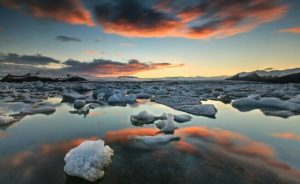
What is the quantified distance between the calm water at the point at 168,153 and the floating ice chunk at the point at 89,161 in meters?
0.06

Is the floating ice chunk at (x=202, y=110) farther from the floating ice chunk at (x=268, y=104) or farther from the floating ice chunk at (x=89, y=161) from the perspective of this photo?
the floating ice chunk at (x=89, y=161)

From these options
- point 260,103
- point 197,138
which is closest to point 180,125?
point 197,138

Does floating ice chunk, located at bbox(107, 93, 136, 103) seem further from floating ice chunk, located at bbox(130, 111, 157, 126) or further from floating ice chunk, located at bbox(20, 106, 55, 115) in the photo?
floating ice chunk, located at bbox(130, 111, 157, 126)

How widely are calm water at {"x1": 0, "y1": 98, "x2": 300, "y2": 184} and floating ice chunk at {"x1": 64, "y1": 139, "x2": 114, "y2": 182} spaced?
0.06 metres

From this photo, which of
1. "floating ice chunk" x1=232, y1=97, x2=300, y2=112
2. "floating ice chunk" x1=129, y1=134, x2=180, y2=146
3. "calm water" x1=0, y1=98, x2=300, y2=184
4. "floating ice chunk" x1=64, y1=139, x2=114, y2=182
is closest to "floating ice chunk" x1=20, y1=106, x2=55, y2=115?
"calm water" x1=0, y1=98, x2=300, y2=184

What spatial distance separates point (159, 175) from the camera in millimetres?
1650

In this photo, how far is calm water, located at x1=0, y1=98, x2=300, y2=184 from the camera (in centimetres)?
163

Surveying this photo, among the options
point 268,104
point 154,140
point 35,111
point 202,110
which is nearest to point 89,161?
point 154,140

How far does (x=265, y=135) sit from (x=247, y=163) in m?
1.32

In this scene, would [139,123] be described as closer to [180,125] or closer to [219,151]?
[180,125]

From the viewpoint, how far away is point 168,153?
7.07 ft

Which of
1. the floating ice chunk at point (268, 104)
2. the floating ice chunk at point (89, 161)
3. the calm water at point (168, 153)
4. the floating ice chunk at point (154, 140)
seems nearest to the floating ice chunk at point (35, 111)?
the calm water at point (168, 153)

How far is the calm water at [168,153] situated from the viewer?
163 centimetres

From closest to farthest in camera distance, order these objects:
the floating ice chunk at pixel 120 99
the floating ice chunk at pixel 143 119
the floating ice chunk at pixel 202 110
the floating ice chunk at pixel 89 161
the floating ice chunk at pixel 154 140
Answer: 1. the floating ice chunk at pixel 89 161
2. the floating ice chunk at pixel 154 140
3. the floating ice chunk at pixel 143 119
4. the floating ice chunk at pixel 202 110
5. the floating ice chunk at pixel 120 99
